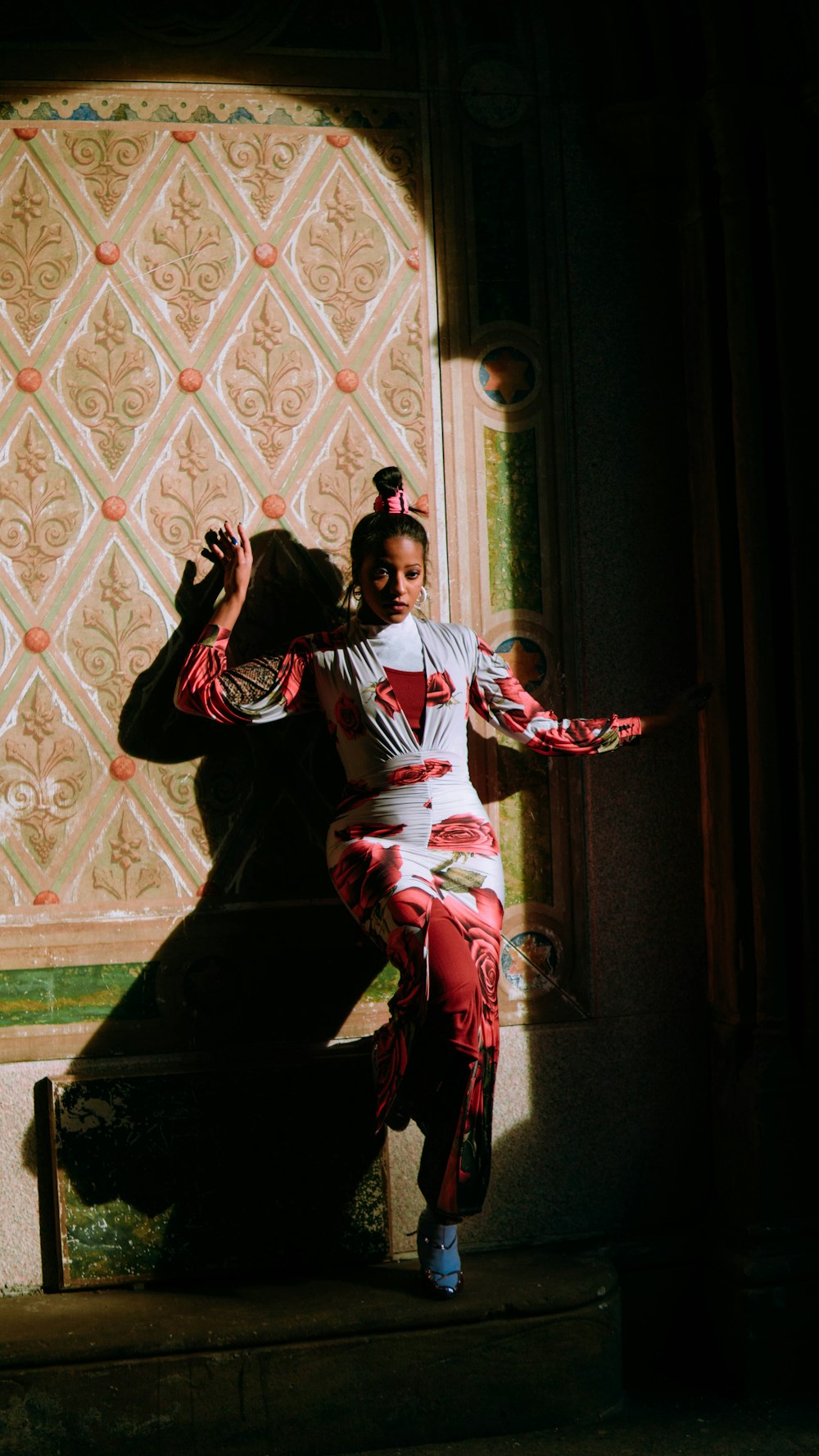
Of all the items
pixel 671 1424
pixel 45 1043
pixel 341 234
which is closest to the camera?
pixel 671 1424

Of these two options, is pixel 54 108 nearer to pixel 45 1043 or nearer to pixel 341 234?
pixel 341 234

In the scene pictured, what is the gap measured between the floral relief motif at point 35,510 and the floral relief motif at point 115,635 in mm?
121

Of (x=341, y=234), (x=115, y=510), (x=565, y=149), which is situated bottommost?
(x=115, y=510)

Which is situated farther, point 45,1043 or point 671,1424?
point 45,1043

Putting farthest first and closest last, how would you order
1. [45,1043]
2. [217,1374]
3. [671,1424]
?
[45,1043], [671,1424], [217,1374]

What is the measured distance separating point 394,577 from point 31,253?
1163mm

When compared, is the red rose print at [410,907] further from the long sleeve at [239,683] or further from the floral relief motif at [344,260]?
the floral relief motif at [344,260]

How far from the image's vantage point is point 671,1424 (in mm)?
2742

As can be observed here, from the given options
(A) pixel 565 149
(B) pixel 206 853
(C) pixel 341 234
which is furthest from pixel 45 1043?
(A) pixel 565 149

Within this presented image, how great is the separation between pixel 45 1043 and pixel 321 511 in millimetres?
1377

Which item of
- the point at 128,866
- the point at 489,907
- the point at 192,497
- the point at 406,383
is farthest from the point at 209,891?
the point at 406,383

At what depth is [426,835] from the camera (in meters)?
2.82

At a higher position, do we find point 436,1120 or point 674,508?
point 674,508

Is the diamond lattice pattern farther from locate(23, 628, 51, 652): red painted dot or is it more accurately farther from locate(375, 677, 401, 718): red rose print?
locate(375, 677, 401, 718): red rose print
